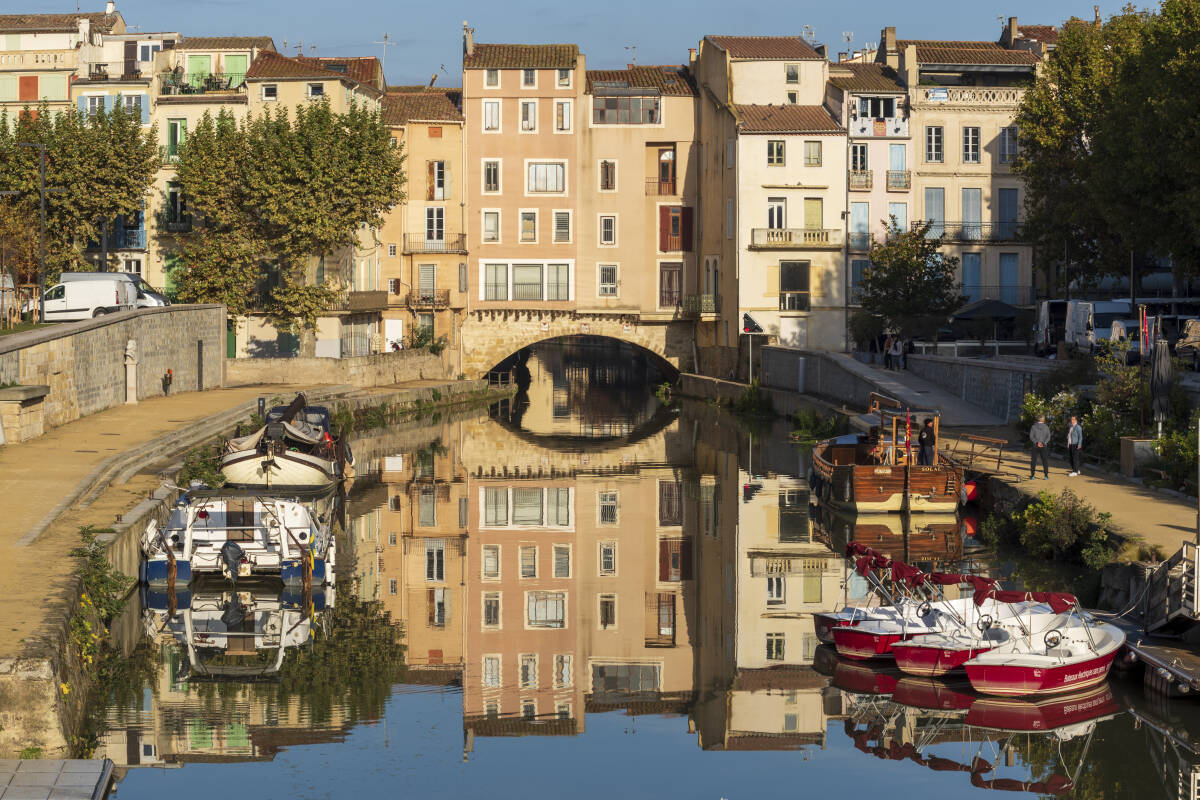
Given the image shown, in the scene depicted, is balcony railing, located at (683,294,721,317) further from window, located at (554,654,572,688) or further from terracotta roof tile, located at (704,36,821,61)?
window, located at (554,654,572,688)

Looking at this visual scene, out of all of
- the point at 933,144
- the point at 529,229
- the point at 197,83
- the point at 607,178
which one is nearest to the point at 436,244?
the point at 529,229

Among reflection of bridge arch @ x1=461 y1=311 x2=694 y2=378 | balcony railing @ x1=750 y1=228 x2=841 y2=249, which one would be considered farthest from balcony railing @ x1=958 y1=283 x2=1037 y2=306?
reflection of bridge arch @ x1=461 y1=311 x2=694 y2=378

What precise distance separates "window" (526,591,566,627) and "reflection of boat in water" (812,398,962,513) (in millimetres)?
8420

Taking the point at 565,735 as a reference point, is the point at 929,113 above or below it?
above

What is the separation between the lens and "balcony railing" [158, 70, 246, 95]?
60781 millimetres

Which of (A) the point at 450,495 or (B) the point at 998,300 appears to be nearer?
(A) the point at 450,495

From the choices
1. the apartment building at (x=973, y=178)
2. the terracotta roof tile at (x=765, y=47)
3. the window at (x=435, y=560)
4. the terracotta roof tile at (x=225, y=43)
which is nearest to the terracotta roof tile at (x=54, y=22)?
the terracotta roof tile at (x=225, y=43)

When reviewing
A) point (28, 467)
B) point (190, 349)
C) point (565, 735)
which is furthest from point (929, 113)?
point (565, 735)

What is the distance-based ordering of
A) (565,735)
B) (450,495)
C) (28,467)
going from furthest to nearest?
1. (450,495)
2. (28,467)
3. (565,735)

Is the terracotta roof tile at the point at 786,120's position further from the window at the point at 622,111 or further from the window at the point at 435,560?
the window at the point at 435,560

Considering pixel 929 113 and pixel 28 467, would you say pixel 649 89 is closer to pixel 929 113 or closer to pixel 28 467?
pixel 929 113

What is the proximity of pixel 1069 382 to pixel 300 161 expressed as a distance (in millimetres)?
28155

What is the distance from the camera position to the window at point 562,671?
21.1 m

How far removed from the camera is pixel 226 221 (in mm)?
54750
